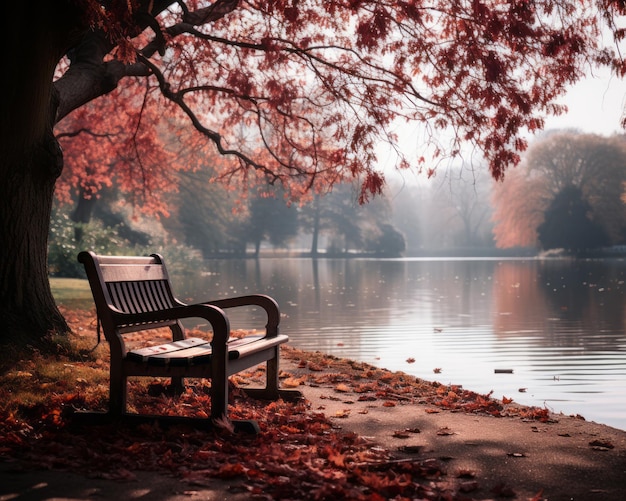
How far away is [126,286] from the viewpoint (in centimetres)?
595

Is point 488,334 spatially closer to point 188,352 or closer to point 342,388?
point 342,388

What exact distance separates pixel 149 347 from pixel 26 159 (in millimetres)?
2935

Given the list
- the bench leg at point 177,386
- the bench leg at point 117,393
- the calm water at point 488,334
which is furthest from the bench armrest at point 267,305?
the calm water at point 488,334

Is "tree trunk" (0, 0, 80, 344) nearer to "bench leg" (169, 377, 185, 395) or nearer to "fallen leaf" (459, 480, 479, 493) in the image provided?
"bench leg" (169, 377, 185, 395)

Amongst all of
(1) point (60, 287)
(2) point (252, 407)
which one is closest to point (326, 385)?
(2) point (252, 407)

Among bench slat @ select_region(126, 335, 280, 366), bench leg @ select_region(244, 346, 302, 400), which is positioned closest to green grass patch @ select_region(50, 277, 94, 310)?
bench leg @ select_region(244, 346, 302, 400)

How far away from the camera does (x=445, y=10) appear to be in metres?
9.12

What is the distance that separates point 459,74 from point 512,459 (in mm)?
5754

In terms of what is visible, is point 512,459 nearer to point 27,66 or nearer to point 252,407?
point 252,407

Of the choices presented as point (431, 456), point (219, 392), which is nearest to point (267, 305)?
point (219, 392)

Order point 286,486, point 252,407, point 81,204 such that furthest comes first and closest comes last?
point 81,204 → point 252,407 → point 286,486

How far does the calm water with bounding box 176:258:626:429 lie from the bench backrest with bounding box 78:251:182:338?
4.27 metres

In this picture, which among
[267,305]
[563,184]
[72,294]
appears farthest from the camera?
[563,184]

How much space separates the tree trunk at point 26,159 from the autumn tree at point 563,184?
56.1 metres
